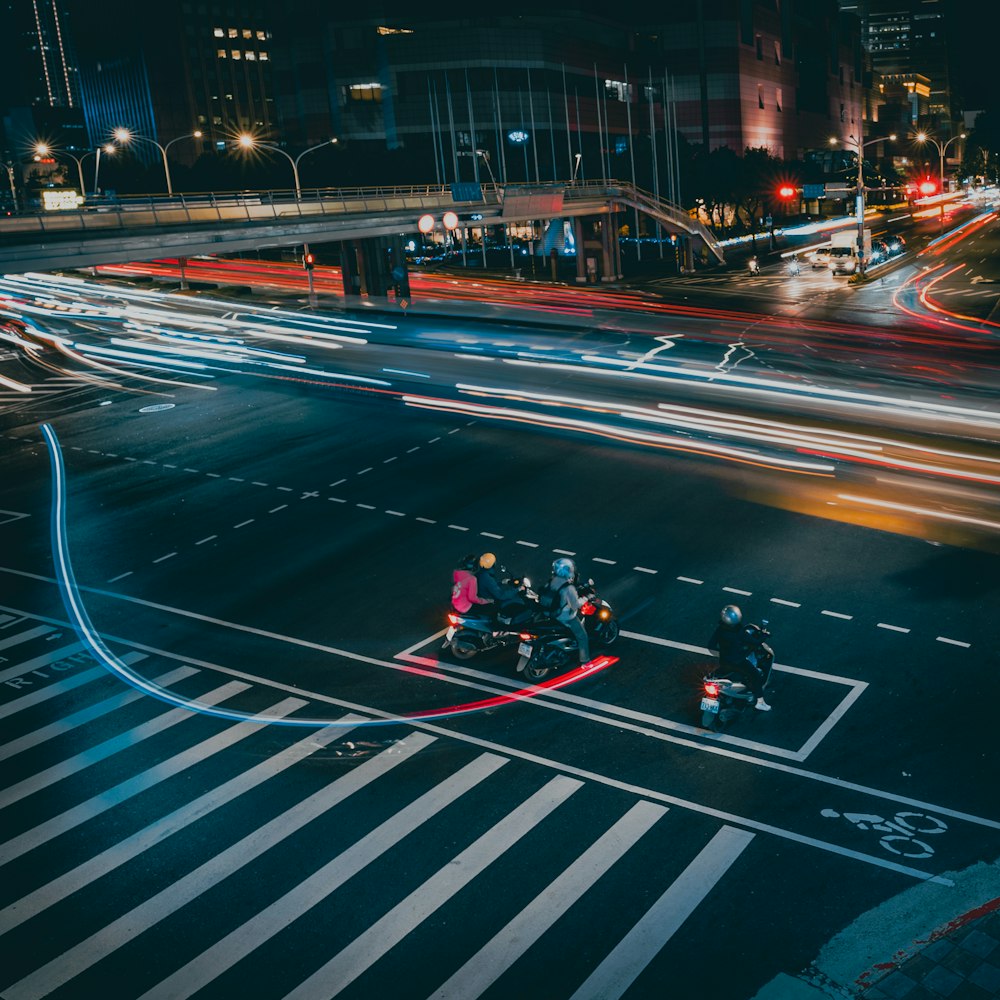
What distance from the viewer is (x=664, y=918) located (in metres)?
10.3

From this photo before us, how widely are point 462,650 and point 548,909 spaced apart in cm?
628

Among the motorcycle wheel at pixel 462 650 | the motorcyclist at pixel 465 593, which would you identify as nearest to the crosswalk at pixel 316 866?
the motorcycle wheel at pixel 462 650

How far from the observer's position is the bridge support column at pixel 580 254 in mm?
72938

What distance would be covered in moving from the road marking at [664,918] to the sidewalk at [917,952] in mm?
1169

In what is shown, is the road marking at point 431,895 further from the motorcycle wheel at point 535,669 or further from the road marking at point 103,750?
the road marking at point 103,750

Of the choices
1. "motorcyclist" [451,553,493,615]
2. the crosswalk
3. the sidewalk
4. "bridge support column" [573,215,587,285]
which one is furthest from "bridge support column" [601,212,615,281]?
the sidewalk

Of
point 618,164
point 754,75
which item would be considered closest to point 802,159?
point 754,75

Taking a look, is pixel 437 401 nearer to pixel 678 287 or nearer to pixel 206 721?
pixel 206 721

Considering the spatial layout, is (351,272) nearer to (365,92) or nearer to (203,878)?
(365,92)

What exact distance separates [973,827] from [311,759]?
8.37 metres

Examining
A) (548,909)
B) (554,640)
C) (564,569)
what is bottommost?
(548,909)

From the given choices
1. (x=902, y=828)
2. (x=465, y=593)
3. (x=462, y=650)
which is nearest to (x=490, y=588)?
(x=465, y=593)

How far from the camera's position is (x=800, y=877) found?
1080 centimetres

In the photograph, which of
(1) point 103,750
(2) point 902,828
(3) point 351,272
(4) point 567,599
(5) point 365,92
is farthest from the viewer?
(5) point 365,92
